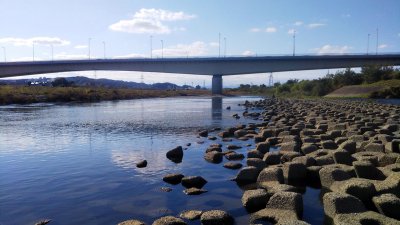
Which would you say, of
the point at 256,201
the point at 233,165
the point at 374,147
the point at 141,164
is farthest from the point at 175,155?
the point at 374,147

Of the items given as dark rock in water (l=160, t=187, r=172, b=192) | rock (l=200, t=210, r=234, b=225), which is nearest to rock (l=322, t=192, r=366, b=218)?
rock (l=200, t=210, r=234, b=225)

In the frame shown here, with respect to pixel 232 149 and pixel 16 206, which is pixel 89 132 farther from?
pixel 16 206

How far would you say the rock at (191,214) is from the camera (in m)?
8.66

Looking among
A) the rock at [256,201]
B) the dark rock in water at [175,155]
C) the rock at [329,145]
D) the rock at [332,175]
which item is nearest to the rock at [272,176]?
the rock at [332,175]

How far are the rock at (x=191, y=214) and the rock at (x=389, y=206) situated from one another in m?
3.90

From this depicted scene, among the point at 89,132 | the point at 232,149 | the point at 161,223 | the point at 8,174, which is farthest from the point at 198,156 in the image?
the point at 89,132

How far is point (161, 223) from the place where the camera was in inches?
306

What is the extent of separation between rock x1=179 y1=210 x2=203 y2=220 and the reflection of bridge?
74433mm

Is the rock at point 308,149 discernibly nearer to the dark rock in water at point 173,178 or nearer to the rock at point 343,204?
the dark rock in water at point 173,178

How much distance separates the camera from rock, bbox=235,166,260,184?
11.5 meters

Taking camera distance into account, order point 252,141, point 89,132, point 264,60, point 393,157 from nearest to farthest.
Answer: point 393,157
point 252,141
point 89,132
point 264,60

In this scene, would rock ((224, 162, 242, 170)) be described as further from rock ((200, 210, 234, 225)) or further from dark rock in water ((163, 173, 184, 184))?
rock ((200, 210, 234, 225))

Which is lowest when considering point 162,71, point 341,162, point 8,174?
point 8,174

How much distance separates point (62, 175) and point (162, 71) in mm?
74098
